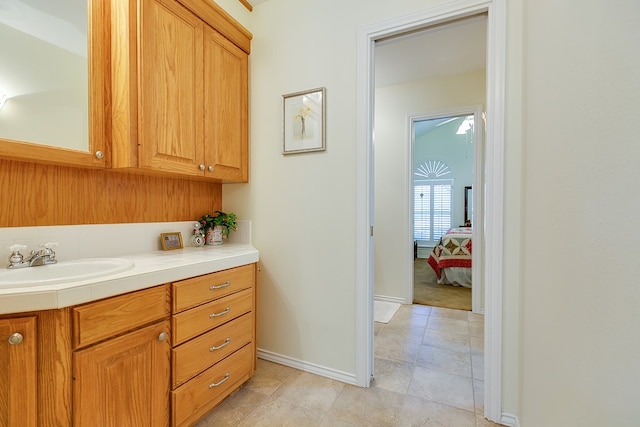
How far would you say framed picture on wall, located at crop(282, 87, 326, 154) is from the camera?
1873 millimetres

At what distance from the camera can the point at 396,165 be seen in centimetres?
344

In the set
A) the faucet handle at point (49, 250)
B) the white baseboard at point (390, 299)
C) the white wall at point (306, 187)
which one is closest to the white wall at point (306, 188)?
the white wall at point (306, 187)

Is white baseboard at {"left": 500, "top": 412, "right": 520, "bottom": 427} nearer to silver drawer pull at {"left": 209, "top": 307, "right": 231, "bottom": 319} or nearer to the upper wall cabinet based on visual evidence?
silver drawer pull at {"left": 209, "top": 307, "right": 231, "bottom": 319}

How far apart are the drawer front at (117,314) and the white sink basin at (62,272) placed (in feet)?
0.36

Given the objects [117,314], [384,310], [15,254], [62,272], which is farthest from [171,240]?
[384,310]

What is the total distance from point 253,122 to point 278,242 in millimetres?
940

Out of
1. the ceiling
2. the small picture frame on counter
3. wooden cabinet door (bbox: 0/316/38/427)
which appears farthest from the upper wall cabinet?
the ceiling

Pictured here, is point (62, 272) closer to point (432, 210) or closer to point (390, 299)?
point (390, 299)

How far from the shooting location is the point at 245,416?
150cm

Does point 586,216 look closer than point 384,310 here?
Yes

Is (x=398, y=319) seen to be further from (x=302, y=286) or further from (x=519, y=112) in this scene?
(x=519, y=112)

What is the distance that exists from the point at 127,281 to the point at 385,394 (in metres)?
1.54

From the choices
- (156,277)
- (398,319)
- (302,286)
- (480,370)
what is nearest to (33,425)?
(156,277)

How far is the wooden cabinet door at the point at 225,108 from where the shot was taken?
1.81 metres
